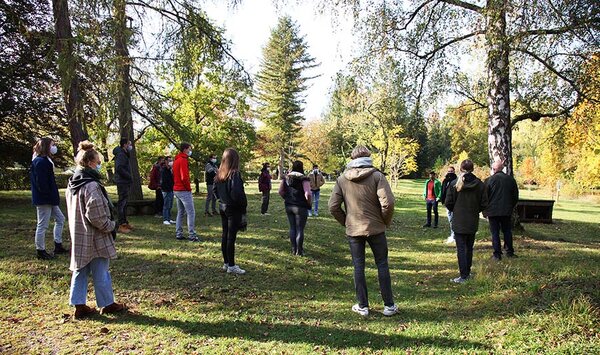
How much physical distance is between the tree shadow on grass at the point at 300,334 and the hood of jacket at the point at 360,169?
164 centimetres

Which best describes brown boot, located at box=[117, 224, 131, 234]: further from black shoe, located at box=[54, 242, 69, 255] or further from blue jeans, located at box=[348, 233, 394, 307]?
blue jeans, located at box=[348, 233, 394, 307]

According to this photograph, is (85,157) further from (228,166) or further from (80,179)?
(228,166)

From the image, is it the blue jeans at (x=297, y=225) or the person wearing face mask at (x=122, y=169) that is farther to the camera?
the person wearing face mask at (x=122, y=169)

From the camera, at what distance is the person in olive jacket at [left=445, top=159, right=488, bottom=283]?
19.9ft

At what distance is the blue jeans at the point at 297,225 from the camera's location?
24.7 ft

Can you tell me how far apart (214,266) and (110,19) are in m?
4.67

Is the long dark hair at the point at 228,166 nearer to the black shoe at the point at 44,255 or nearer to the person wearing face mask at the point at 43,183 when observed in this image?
the person wearing face mask at the point at 43,183

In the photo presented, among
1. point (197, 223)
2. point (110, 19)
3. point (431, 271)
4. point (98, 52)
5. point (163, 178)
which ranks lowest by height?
point (431, 271)

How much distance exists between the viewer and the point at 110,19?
7.06 meters

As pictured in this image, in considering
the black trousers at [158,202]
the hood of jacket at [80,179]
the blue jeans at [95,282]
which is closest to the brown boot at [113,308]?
the blue jeans at [95,282]

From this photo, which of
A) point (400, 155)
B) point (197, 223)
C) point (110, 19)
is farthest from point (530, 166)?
point (110, 19)

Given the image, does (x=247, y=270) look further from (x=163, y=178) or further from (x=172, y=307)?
(x=163, y=178)

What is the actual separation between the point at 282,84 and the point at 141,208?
3507cm

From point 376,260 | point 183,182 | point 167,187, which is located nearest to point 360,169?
point 376,260
